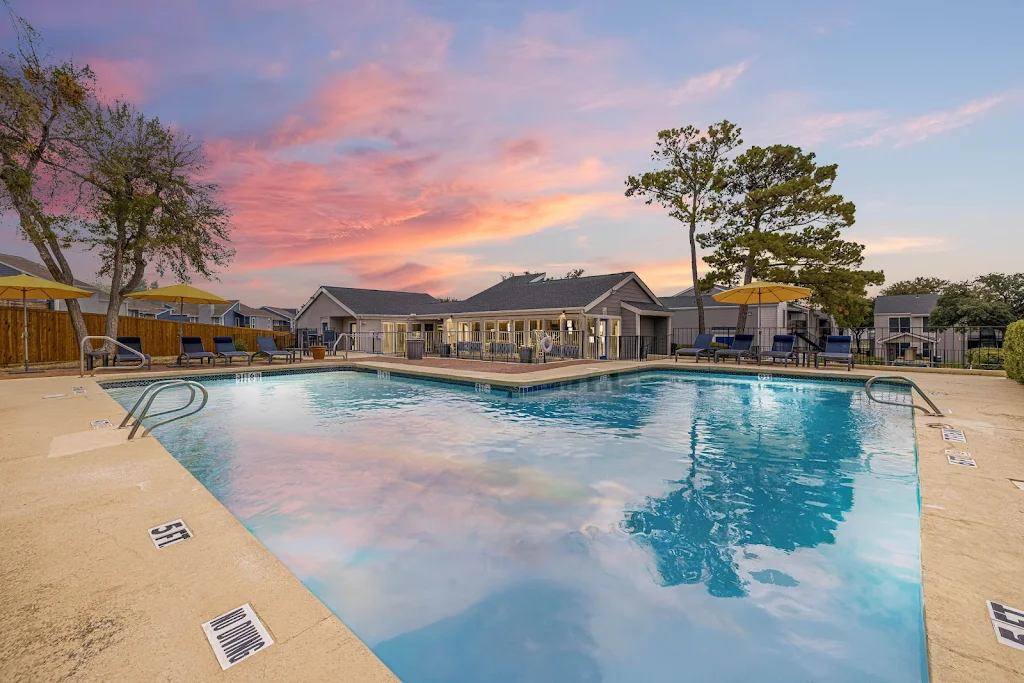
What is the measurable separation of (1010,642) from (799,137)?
22414mm

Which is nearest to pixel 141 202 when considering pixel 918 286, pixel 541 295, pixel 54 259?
pixel 54 259

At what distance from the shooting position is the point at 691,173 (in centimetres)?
2141

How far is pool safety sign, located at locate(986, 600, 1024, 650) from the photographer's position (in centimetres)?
181

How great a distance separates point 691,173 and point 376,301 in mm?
21021

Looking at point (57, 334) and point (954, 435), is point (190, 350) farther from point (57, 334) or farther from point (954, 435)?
point (954, 435)

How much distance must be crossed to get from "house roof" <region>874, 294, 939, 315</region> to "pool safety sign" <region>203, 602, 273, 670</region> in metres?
46.8

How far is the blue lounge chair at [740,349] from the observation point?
14930 mm

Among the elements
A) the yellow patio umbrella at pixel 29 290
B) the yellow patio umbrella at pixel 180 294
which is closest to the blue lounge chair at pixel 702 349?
the yellow patio umbrella at pixel 180 294

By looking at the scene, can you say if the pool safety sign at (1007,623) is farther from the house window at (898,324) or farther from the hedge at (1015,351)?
the house window at (898,324)

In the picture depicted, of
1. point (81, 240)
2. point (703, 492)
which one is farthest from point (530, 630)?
point (81, 240)

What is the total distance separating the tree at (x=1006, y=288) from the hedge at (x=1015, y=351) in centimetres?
3232

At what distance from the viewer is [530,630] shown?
2682 mm

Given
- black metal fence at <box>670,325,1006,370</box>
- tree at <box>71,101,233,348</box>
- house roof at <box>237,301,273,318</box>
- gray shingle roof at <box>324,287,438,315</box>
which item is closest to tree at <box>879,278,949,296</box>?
black metal fence at <box>670,325,1006,370</box>

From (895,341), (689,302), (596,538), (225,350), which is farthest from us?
(689,302)
